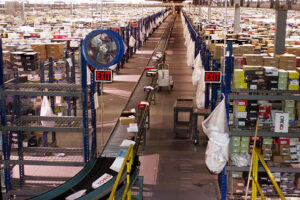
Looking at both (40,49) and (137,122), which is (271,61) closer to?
(137,122)

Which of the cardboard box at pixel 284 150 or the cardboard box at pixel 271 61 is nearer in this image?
the cardboard box at pixel 284 150

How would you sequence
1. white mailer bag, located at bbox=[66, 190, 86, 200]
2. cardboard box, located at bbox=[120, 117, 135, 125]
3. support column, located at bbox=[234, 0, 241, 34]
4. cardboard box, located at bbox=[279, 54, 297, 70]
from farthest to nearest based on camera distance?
1. support column, located at bbox=[234, 0, 241, 34]
2. cardboard box, located at bbox=[120, 117, 135, 125]
3. cardboard box, located at bbox=[279, 54, 297, 70]
4. white mailer bag, located at bbox=[66, 190, 86, 200]

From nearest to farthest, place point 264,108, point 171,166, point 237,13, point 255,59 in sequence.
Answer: point 264,108, point 255,59, point 171,166, point 237,13

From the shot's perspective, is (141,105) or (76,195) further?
(141,105)

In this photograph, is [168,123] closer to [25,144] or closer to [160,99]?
[160,99]

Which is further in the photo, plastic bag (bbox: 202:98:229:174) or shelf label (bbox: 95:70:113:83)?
shelf label (bbox: 95:70:113:83)

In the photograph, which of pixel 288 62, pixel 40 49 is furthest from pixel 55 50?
pixel 288 62

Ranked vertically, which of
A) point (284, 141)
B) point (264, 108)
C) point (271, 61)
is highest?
point (271, 61)

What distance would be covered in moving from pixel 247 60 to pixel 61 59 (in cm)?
635

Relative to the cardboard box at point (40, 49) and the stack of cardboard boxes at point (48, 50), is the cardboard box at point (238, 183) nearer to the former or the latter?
the stack of cardboard boxes at point (48, 50)

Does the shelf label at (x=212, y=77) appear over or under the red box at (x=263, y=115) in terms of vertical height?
over

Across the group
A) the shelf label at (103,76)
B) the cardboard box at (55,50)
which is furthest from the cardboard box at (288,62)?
the cardboard box at (55,50)

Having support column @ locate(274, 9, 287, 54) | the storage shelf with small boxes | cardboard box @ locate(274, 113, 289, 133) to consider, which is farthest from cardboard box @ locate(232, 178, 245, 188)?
support column @ locate(274, 9, 287, 54)

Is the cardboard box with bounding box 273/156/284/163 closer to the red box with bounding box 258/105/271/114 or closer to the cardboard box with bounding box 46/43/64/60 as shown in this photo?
the red box with bounding box 258/105/271/114
